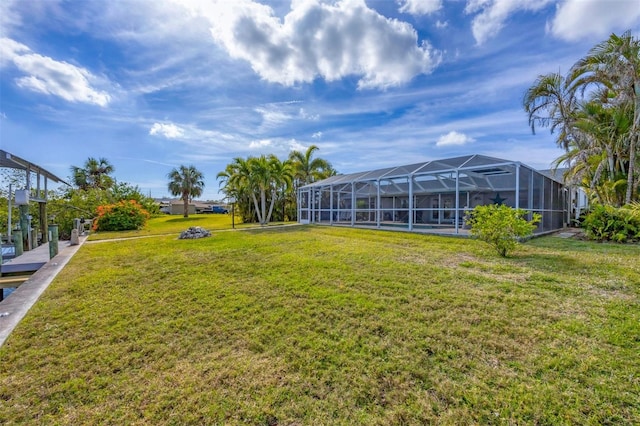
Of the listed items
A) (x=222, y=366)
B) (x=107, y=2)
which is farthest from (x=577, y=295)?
(x=107, y=2)

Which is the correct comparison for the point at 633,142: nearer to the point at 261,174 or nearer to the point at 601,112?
the point at 601,112

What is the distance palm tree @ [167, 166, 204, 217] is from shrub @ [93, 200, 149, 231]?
17740mm

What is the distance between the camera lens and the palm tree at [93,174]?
31.0 m

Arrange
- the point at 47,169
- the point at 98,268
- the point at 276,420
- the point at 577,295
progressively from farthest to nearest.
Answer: the point at 47,169, the point at 98,268, the point at 577,295, the point at 276,420

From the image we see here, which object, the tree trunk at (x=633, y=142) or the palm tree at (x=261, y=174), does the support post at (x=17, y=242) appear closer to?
the palm tree at (x=261, y=174)

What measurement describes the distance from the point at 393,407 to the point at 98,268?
728cm

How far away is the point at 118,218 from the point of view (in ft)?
54.9

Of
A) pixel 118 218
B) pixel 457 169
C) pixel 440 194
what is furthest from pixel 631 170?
pixel 118 218

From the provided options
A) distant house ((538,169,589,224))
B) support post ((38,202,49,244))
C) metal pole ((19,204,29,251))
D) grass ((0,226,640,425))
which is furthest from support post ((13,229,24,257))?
distant house ((538,169,589,224))

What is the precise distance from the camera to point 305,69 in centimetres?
1185

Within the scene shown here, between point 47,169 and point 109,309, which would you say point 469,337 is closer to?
point 109,309

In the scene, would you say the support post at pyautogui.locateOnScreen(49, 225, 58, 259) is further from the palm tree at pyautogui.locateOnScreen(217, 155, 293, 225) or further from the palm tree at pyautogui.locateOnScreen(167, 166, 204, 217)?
the palm tree at pyautogui.locateOnScreen(167, 166, 204, 217)

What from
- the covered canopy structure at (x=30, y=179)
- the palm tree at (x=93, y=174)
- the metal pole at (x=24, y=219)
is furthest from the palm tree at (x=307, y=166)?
the palm tree at (x=93, y=174)

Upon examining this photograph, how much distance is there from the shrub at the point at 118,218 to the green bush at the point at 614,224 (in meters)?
22.9
